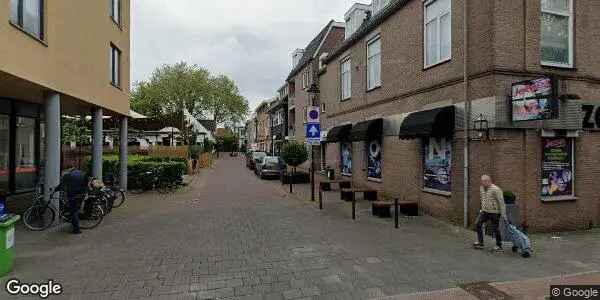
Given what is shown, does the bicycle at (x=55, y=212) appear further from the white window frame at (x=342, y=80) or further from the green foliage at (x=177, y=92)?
the green foliage at (x=177, y=92)

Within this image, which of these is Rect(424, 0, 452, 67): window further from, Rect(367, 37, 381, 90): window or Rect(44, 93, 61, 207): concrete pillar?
Rect(44, 93, 61, 207): concrete pillar

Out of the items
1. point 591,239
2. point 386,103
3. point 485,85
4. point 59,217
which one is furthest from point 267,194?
point 591,239

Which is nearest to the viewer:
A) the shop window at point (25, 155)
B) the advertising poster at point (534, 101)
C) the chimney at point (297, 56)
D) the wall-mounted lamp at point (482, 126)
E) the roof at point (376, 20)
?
the advertising poster at point (534, 101)

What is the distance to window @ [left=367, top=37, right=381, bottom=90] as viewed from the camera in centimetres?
1444

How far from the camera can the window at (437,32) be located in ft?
33.9

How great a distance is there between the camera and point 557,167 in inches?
365

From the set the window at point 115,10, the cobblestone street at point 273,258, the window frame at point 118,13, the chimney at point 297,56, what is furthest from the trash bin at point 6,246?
the chimney at point 297,56

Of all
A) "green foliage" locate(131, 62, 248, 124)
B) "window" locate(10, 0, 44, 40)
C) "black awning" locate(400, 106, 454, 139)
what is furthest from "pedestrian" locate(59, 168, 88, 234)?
"green foliage" locate(131, 62, 248, 124)

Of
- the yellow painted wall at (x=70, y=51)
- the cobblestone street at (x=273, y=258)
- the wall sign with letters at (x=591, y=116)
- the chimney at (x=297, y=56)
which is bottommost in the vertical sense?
the cobblestone street at (x=273, y=258)

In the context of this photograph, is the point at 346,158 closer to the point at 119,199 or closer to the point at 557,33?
the point at 119,199

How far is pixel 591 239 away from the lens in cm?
845

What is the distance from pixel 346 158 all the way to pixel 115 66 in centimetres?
1063

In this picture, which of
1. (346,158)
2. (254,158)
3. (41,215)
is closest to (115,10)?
(41,215)

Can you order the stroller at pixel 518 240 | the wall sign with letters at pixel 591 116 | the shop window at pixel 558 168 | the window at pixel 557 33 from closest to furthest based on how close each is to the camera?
the stroller at pixel 518 240 < the shop window at pixel 558 168 < the window at pixel 557 33 < the wall sign with letters at pixel 591 116
